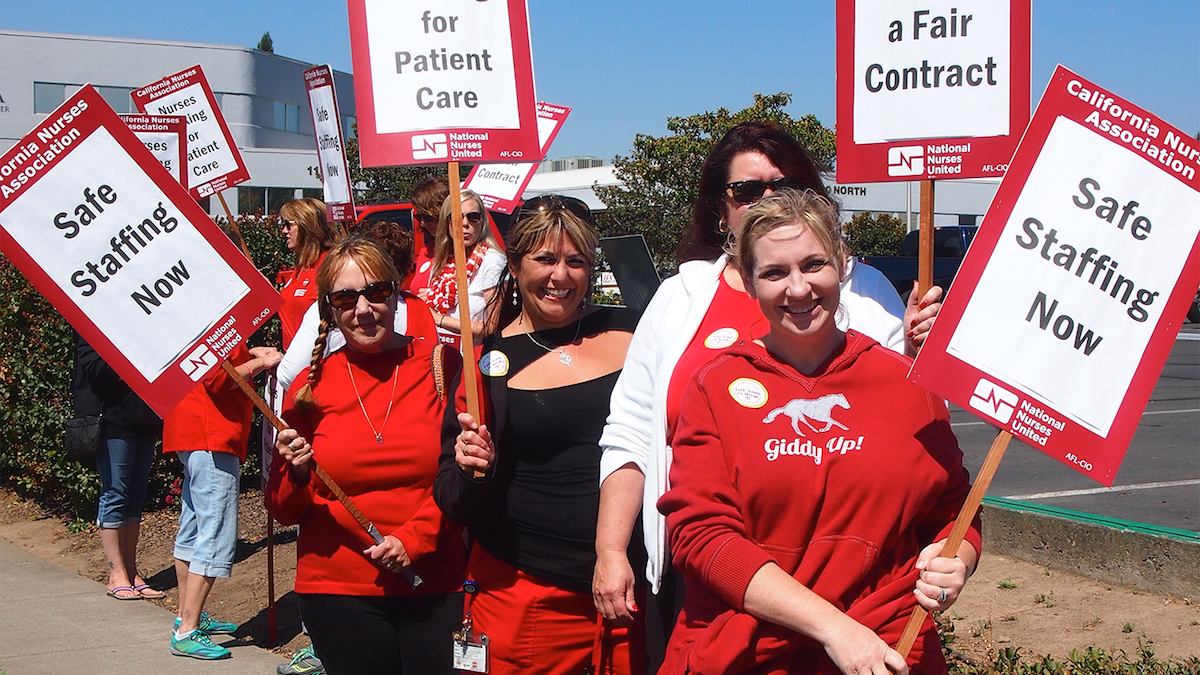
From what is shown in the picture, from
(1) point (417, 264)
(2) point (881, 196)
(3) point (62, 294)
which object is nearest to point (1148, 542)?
(1) point (417, 264)

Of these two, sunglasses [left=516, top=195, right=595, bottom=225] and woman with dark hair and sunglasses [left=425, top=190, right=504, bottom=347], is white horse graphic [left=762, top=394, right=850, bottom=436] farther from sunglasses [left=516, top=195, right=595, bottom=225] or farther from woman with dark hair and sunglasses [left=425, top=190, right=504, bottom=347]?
woman with dark hair and sunglasses [left=425, top=190, right=504, bottom=347]

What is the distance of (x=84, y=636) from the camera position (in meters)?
6.13

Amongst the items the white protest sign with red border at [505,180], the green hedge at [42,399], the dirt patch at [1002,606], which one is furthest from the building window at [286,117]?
the white protest sign with red border at [505,180]

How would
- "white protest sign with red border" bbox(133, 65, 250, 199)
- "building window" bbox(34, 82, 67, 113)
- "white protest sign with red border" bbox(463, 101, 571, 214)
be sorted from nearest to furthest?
"white protest sign with red border" bbox(463, 101, 571, 214), "white protest sign with red border" bbox(133, 65, 250, 199), "building window" bbox(34, 82, 67, 113)

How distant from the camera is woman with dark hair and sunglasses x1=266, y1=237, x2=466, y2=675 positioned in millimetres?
3730

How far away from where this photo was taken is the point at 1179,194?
94.3 inches

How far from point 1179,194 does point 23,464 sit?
8.98m

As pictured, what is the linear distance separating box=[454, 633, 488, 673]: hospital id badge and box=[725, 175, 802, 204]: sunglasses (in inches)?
60.5

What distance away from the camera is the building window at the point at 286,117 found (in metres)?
58.9

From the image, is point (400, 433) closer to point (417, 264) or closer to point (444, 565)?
point (444, 565)

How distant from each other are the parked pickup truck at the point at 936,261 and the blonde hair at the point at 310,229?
1469 cm

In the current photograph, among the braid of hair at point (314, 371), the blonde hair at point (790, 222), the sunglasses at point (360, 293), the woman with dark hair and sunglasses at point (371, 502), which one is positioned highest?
the blonde hair at point (790, 222)

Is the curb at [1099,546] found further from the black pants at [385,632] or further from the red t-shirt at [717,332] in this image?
the black pants at [385,632]

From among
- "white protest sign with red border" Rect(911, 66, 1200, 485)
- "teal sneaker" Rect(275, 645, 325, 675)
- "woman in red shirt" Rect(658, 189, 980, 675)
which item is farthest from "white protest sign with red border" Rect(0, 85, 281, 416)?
"white protest sign with red border" Rect(911, 66, 1200, 485)
